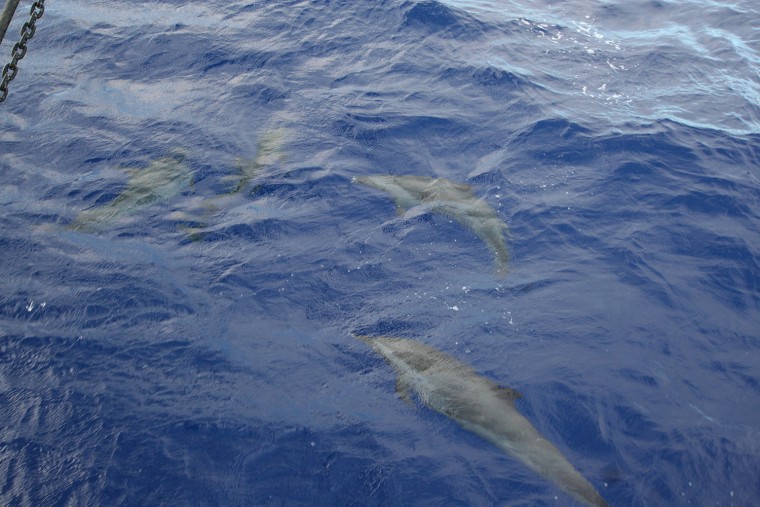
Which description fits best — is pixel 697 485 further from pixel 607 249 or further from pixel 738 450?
pixel 607 249

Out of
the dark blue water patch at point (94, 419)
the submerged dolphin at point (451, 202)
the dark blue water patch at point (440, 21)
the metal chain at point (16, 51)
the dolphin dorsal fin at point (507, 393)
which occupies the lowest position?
the dark blue water patch at point (94, 419)

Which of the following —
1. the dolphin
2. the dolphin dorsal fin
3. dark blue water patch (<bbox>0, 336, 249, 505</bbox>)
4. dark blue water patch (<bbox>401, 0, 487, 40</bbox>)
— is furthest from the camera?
dark blue water patch (<bbox>401, 0, 487, 40</bbox>)

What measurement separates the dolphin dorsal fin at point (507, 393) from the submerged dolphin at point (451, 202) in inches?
81.4

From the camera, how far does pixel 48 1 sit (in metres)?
16.1

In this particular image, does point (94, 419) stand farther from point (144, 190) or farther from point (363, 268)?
point (144, 190)

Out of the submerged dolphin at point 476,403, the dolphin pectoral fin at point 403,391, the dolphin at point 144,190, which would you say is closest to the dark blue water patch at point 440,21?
the dolphin at point 144,190

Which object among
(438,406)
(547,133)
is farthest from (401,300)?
(547,133)

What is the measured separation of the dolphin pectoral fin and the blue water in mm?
140

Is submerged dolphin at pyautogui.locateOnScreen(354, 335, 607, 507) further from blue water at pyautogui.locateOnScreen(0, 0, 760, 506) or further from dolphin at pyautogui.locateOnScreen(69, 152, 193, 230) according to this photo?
dolphin at pyautogui.locateOnScreen(69, 152, 193, 230)

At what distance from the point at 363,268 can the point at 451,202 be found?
1825 mm

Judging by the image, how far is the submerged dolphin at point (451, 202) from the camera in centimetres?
888

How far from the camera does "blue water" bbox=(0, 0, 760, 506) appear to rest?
20.5 feet

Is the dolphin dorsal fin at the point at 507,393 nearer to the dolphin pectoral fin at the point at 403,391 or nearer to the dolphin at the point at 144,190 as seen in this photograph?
the dolphin pectoral fin at the point at 403,391

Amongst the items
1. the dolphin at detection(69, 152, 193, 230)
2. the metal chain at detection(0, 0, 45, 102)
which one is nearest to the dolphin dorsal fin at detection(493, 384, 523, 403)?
the dolphin at detection(69, 152, 193, 230)
